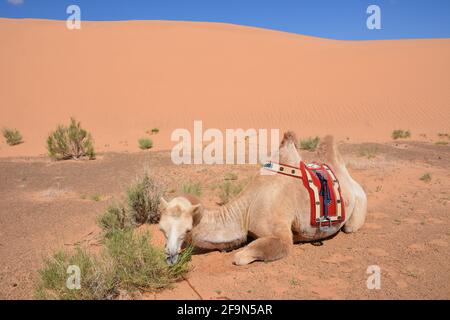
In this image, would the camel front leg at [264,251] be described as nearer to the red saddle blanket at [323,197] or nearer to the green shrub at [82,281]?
the red saddle blanket at [323,197]

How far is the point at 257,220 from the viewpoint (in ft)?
15.5

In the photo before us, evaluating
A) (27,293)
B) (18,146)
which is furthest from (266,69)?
(27,293)

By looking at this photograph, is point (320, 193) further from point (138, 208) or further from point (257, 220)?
point (138, 208)

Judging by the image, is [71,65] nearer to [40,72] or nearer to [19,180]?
[40,72]

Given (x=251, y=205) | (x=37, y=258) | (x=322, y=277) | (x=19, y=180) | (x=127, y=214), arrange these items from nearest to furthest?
(x=322, y=277)
(x=251, y=205)
(x=37, y=258)
(x=127, y=214)
(x=19, y=180)

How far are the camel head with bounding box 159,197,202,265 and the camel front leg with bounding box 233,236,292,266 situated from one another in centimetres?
76

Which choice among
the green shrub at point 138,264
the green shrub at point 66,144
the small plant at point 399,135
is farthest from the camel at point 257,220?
the small plant at point 399,135

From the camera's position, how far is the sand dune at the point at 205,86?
2567cm

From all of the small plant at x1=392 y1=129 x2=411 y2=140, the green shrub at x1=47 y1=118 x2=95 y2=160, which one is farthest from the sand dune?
the green shrub at x1=47 y1=118 x2=95 y2=160

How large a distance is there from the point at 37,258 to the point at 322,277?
380 cm

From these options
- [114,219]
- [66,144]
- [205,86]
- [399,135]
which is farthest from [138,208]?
[205,86]

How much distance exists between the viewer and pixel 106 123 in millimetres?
25734

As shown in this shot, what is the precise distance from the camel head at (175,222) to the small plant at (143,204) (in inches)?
101

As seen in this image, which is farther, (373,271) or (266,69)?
(266,69)
